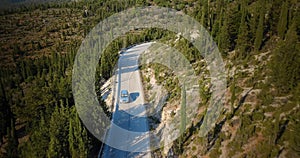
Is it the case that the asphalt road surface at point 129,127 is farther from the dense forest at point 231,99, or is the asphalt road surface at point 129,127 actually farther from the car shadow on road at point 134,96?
the dense forest at point 231,99

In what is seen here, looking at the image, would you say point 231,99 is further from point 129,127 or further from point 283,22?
point 283,22

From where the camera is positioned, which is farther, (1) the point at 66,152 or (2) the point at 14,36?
(2) the point at 14,36

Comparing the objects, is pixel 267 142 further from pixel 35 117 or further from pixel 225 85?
pixel 35 117

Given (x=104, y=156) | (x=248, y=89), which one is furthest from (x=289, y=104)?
(x=104, y=156)

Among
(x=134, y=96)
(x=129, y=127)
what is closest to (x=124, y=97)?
(x=134, y=96)

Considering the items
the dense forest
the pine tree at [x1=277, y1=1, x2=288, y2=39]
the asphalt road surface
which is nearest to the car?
the asphalt road surface

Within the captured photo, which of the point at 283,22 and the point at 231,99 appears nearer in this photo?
the point at 231,99

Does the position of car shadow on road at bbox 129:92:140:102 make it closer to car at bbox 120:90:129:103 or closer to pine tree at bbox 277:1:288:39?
car at bbox 120:90:129:103

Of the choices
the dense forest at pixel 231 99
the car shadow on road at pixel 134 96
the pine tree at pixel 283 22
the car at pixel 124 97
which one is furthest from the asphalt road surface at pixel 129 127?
the pine tree at pixel 283 22
